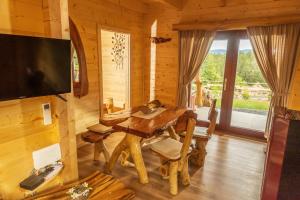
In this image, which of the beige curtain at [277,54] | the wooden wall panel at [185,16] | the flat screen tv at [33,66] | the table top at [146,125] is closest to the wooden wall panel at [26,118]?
the flat screen tv at [33,66]

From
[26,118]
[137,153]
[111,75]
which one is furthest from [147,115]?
[111,75]

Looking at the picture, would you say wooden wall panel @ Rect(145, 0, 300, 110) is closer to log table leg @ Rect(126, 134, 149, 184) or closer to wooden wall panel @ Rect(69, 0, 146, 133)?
wooden wall panel @ Rect(69, 0, 146, 133)

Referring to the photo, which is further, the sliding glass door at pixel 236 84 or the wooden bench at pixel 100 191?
the sliding glass door at pixel 236 84

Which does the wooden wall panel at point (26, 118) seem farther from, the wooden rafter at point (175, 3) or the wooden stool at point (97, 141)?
the wooden rafter at point (175, 3)

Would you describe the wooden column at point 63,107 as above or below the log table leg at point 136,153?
above

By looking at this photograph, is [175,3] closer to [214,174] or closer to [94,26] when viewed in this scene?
[94,26]

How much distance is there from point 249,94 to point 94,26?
3206mm

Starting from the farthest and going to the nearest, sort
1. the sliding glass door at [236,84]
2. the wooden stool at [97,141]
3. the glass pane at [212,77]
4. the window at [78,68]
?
the glass pane at [212,77]
the sliding glass door at [236,84]
the window at [78,68]
the wooden stool at [97,141]

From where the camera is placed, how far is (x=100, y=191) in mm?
1556

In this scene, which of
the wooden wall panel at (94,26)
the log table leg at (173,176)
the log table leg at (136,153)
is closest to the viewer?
the log table leg at (173,176)

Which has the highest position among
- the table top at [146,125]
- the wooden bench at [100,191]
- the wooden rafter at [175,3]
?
the wooden rafter at [175,3]

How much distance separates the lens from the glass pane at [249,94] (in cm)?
379

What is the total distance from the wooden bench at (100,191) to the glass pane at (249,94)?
3.24 meters

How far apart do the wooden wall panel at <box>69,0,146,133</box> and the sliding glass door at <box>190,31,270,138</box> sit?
1.73m
